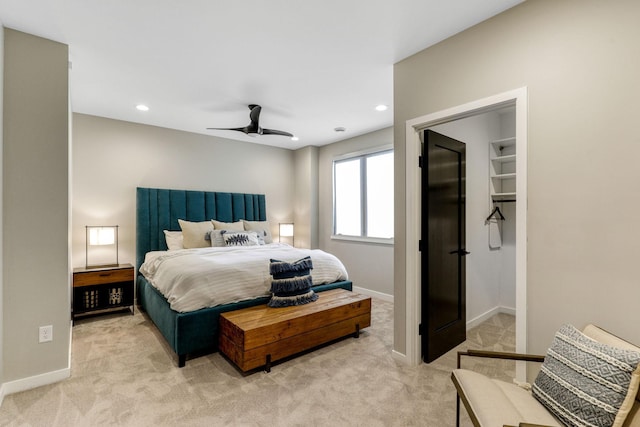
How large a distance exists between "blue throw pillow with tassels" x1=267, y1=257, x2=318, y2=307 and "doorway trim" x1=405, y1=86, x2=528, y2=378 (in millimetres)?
1045

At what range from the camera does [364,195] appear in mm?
5137

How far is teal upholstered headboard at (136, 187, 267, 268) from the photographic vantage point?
176 inches

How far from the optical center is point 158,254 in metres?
4.04

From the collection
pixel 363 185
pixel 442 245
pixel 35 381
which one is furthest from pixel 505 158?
pixel 35 381

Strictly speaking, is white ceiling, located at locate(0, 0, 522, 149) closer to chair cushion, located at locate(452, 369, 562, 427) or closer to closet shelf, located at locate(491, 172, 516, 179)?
closet shelf, located at locate(491, 172, 516, 179)

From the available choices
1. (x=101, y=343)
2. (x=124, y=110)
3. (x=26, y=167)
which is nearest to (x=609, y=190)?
(x=26, y=167)

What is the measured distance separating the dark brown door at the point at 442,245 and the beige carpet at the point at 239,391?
25 centimetres

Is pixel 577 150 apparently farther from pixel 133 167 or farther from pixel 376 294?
pixel 133 167

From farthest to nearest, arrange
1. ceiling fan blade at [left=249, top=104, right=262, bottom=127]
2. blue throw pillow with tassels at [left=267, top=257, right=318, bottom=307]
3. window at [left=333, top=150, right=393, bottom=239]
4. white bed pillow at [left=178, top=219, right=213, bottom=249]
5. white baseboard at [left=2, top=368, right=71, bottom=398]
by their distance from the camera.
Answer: window at [left=333, top=150, right=393, bottom=239] → white bed pillow at [left=178, top=219, right=213, bottom=249] → ceiling fan blade at [left=249, top=104, right=262, bottom=127] → blue throw pillow with tassels at [left=267, top=257, right=318, bottom=307] → white baseboard at [left=2, top=368, right=71, bottom=398]

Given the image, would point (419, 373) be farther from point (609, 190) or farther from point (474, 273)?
point (609, 190)

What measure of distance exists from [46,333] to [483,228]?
4328 mm

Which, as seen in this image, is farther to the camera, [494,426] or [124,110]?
[124,110]

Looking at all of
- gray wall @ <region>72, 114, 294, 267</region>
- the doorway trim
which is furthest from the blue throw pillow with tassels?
gray wall @ <region>72, 114, 294, 267</region>

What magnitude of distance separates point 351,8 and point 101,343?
3689 mm
